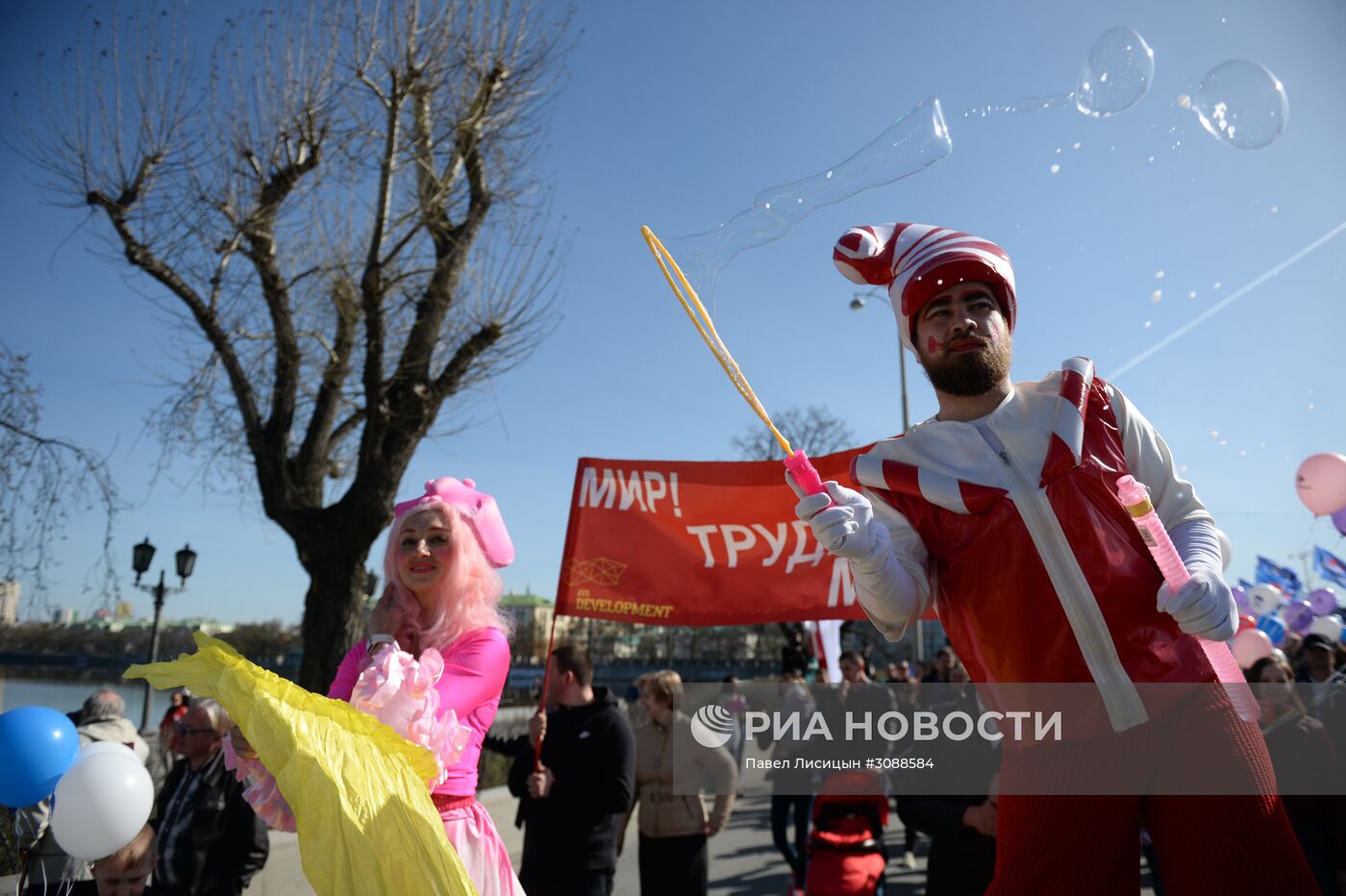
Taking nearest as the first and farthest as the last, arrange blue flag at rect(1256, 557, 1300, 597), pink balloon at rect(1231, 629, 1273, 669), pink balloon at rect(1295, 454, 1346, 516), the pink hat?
the pink hat < pink balloon at rect(1295, 454, 1346, 516) < pink balloon at rect(1231, 629, 1273, 669) < blue flag at rect(1256, 557, 1300, 597)

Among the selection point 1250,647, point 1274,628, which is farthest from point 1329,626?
point 1250,647

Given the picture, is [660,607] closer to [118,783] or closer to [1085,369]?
[118,783]

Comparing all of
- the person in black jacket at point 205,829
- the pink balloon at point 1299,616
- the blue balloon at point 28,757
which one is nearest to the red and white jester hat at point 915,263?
the person in black jacket at point 205,829

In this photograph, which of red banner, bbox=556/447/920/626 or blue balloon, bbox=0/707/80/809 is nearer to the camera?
blue balloon, bbox=0/707/80/809

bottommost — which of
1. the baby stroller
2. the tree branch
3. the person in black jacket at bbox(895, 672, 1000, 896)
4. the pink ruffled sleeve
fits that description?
the baby stroller

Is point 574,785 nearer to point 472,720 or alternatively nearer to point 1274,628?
point 472,720

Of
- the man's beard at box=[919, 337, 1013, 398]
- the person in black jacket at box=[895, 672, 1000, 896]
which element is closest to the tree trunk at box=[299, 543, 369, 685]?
the person in black jacket at box=[895, 672, 1000, 896]

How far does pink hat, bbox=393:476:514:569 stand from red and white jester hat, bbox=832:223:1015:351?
1.39 metres

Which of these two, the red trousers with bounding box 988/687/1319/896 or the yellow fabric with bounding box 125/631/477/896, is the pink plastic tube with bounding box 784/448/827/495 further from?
the yellow fabric with bounding box 125/631/477/896

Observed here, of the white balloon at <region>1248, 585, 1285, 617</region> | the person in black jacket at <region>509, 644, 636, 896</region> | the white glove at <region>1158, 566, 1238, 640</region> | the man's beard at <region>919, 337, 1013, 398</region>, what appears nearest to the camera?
the white glove at <region>1158, 566, 1238, 640</region>

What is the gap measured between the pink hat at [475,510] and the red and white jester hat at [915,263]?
1392mm

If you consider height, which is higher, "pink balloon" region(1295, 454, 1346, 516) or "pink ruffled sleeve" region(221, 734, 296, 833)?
"pink balloon" region(1295, 454, 1346, 516)

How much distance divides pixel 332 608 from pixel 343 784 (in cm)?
771

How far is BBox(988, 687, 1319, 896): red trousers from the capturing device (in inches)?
58.9
